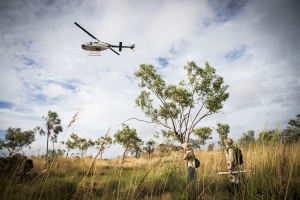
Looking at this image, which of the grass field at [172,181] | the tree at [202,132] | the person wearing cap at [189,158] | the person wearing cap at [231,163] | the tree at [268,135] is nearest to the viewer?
the tree at [268,135]

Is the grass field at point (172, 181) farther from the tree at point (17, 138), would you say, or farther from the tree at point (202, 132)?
the tree at point (17, 138)

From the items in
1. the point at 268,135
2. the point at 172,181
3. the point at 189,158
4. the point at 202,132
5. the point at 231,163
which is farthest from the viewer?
the point at 202,132

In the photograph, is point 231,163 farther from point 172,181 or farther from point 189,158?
→ point 172,181

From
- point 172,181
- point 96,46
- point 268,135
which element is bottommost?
point 172,181

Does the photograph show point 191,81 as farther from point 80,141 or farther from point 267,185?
point 80,141

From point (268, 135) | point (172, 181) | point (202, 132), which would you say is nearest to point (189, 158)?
point (172, 181)

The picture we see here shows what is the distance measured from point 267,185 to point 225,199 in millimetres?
2402

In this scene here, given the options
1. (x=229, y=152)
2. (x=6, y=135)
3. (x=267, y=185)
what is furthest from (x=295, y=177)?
(x=6, y=135)

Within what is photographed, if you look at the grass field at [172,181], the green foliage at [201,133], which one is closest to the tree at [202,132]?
the green foliage at [201,133]

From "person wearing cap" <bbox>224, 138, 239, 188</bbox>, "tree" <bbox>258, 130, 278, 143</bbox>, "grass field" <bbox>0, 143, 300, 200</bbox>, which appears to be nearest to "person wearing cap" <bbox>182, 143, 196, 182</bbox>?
"grass field" <bbox>0, 143, 300, 200</bbox>

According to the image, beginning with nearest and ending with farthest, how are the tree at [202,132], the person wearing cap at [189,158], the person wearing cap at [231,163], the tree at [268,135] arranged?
the tree at [268,135] < the person wearing cap at [231,163] < the person wearing cap at [189,158] < the tree at [202,132]

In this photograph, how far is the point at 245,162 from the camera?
200 inches

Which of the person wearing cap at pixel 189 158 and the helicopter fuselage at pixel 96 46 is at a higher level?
the helicopter fuselage at pixel 96 46

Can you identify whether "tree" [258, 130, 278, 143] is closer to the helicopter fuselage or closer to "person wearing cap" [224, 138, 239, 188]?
"person wearing cap" [224, 138, 239, 188]
